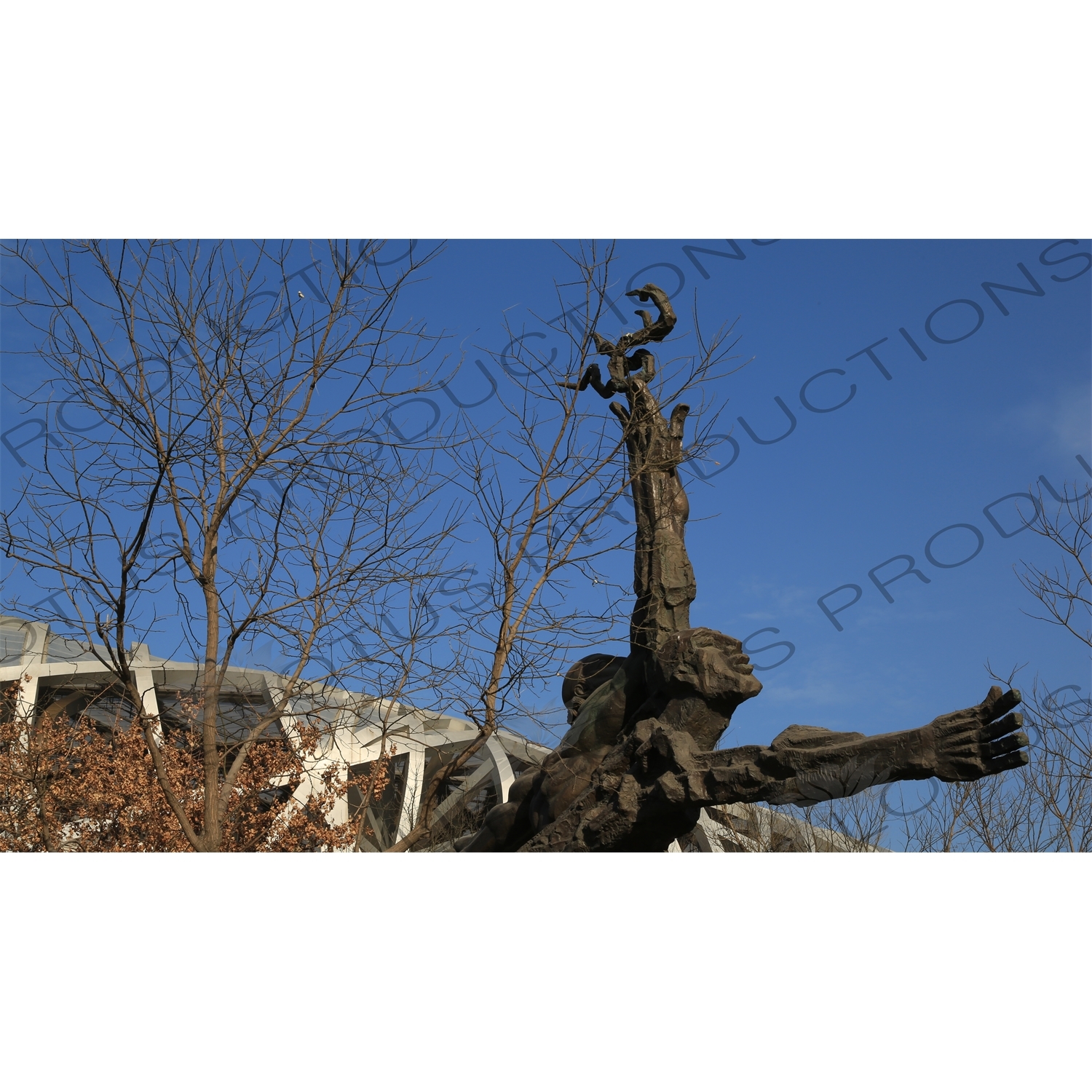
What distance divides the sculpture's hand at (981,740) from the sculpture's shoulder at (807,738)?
0.61 metres

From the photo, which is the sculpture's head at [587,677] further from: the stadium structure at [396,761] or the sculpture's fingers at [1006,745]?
the stadium structure at [396,761]

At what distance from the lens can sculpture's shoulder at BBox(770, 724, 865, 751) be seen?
6586mm

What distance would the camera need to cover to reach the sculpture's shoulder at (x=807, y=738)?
6586 millimetres

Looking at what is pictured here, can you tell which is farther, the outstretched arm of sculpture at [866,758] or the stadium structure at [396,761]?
the stadium structure at [396,761]

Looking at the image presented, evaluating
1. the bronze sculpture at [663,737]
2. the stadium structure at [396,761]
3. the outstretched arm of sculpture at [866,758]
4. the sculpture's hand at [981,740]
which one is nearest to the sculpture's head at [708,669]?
the bronze sculpture at [663,737]

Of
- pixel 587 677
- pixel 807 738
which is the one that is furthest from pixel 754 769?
pixel 587 677

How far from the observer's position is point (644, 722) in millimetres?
7730

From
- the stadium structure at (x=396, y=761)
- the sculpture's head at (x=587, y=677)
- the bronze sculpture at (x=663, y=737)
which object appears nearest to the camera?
the bronze sculpture at (x=663, y=737)

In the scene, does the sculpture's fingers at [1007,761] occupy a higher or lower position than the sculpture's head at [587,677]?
lower

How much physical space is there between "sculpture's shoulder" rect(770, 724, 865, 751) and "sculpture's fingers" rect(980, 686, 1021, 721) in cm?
83

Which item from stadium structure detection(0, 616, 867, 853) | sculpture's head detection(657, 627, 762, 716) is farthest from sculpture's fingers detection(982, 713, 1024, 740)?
stadium structure detection(0, 616, 867, 853)

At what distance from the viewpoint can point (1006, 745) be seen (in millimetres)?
5910

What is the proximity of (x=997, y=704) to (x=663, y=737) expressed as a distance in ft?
7.66

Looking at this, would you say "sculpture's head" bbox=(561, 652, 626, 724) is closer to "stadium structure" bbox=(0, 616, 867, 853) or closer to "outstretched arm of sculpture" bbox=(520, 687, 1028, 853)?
"outstretched arm of sculpture" bbox=(520, 687, 1028, 853)
